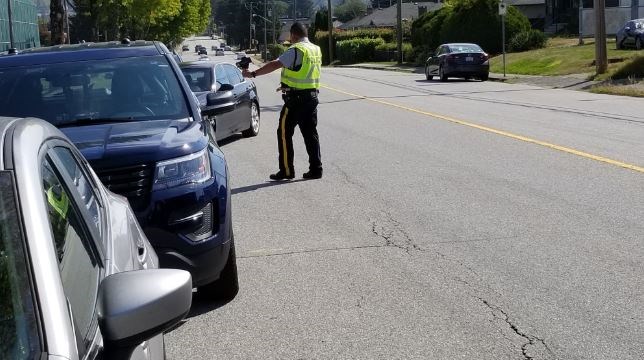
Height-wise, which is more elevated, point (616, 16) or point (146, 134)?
point (616, 16)

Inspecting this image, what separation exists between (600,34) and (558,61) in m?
8.74

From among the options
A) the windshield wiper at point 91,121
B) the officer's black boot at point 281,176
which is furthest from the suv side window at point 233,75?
the windshield wiper at point 91,121

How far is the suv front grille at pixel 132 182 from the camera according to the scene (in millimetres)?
5500

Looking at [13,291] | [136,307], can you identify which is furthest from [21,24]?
[13,291]

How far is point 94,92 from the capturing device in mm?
7113

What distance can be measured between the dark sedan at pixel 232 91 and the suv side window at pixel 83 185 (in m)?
10.6

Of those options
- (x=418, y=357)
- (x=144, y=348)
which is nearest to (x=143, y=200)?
(x=418, y=357)

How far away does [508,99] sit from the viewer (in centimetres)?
2392

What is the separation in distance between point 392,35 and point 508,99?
5972 centimetres

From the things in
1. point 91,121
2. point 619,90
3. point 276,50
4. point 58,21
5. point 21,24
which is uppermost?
point 21,24

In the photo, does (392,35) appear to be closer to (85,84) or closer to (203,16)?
(203,16)

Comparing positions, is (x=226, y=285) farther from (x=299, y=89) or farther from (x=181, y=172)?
(x=299, y=89)

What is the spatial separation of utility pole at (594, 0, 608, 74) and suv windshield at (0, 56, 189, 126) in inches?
923

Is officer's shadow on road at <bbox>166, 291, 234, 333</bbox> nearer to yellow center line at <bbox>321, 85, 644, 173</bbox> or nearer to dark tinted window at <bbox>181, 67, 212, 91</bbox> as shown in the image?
yellow center line at <bbox>321, 85, 644, 173</bbox>
